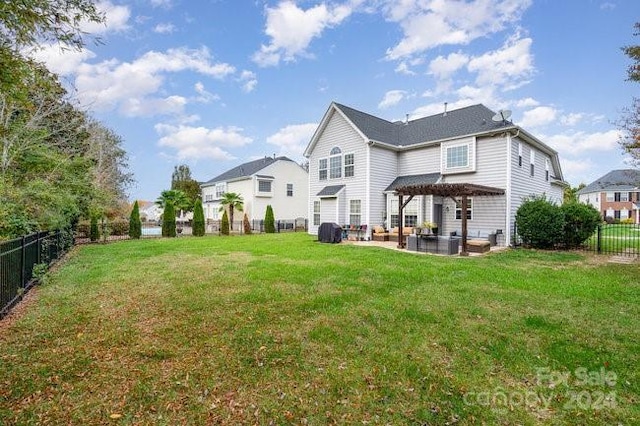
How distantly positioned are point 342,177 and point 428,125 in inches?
236

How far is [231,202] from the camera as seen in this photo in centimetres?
2864

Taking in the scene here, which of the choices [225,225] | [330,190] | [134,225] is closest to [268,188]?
[225,225]

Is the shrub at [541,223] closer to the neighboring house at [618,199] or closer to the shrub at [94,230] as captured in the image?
the shrub at [94,230]

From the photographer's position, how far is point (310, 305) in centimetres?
572

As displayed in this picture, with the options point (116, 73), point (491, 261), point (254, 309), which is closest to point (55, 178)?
point (116, 73)

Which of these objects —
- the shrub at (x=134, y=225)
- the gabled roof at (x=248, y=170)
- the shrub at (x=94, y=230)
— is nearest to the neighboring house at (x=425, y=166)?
the gabled roof at (x=248, y=170)

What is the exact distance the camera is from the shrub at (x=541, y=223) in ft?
41.2

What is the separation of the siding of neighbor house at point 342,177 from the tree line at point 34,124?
12.0 metres

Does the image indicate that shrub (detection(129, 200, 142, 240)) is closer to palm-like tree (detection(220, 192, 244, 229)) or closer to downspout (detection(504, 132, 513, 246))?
palm-like tree (detection(220, 192, 244, 229))

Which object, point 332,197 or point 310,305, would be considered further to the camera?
point 332,197

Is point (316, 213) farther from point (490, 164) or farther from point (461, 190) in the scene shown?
point (490, 164)

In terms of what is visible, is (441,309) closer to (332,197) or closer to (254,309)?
(254,309)

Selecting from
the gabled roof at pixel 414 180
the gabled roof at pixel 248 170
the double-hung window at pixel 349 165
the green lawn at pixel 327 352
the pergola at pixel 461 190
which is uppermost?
the gabled roof at pixel 248 170

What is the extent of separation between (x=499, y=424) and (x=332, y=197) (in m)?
16.5
